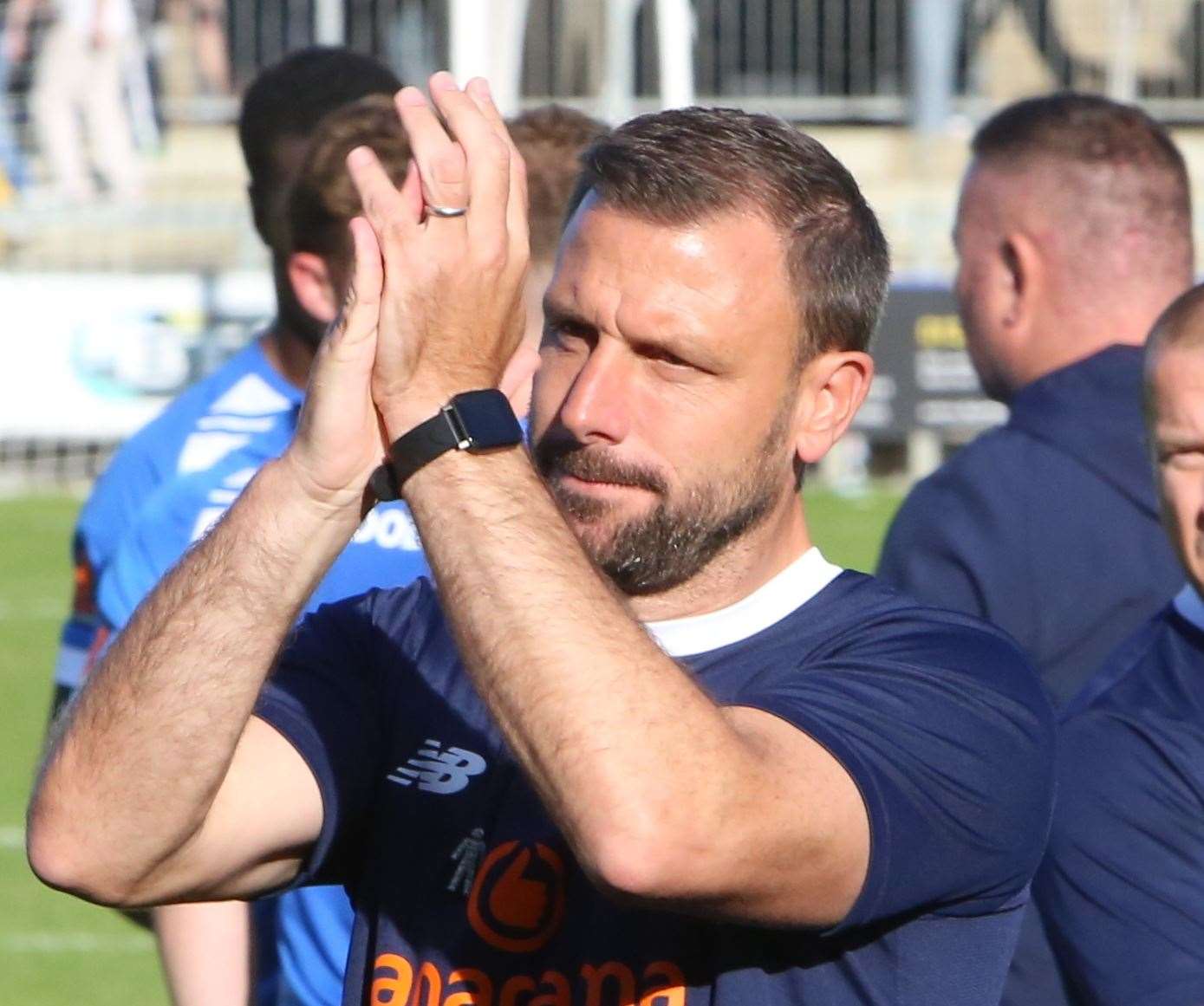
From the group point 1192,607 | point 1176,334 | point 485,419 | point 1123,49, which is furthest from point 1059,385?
point 1123,49

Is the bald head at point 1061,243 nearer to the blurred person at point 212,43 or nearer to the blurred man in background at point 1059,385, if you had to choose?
the blurred man in background at point 1059,385

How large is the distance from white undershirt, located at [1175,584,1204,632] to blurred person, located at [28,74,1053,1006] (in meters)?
0.49

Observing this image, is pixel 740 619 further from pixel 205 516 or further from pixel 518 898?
pixel 205 516

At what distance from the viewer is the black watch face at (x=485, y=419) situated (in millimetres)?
2258

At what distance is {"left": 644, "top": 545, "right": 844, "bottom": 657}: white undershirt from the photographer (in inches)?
98.5

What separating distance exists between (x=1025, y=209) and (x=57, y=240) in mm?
13508

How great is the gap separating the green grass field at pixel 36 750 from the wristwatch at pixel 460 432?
14.2 ft

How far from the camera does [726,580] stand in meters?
2.54

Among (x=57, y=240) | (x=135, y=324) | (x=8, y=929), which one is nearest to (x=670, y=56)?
(x=135, y=324)

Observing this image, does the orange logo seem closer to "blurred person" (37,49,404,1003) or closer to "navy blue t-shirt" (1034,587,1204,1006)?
"navy blue t-shirt" (1034,587,1204,1006)

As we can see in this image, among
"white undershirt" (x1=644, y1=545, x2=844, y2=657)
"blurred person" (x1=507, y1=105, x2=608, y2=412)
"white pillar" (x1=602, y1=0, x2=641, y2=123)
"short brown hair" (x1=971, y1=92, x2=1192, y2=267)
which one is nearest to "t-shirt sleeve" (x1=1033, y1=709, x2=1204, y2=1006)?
"white undershirt" (x1=644, y1=545, x2=844, y2=657)

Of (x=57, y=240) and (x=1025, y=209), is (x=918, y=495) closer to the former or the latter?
(x=1025, y=209)

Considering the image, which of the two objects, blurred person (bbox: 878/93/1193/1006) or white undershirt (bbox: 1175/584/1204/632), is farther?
blurred person (bbox: 878/93/1193/1006)

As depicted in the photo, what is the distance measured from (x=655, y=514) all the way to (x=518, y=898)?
1.49 ft
